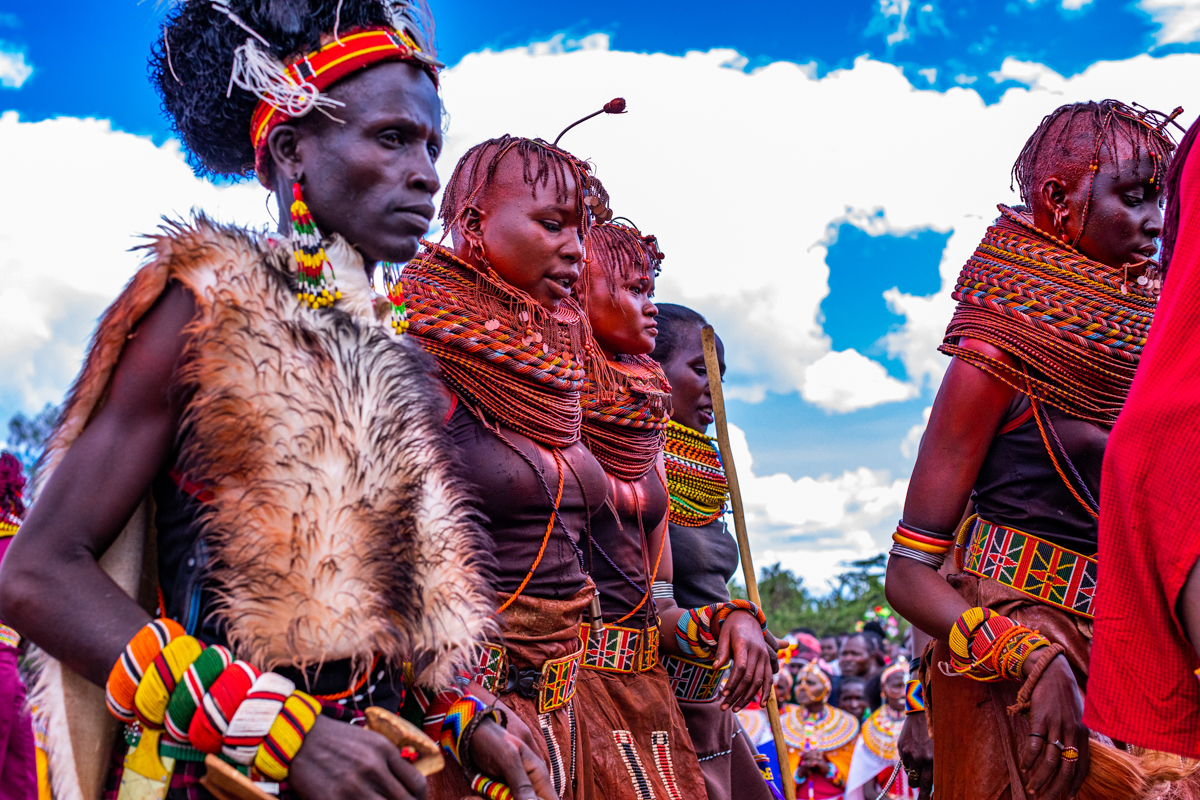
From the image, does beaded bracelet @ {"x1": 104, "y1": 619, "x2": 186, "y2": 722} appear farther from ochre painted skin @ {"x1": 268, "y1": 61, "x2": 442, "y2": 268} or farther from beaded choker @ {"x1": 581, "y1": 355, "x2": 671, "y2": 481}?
beaded choker @ {"x1": 581, "y1": 355, "x2": 671, "y2": 481}

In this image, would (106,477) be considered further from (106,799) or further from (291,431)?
(106,799)

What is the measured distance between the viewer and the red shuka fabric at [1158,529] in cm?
209

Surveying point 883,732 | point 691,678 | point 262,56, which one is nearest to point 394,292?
point 262,56

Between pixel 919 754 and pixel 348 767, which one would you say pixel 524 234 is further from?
pixel 919 754

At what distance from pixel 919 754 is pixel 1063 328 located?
1757 millimetres

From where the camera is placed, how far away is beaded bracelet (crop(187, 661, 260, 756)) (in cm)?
176

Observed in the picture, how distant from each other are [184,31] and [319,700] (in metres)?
1.55

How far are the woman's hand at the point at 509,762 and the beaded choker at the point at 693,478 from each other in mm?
3003

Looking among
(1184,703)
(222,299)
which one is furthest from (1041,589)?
(222,299)

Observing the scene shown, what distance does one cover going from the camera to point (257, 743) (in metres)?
1.77

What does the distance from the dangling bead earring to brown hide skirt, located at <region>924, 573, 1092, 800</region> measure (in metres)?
2.47

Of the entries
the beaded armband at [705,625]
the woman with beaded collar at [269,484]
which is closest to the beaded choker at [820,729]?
the beaded armband at [705,625]

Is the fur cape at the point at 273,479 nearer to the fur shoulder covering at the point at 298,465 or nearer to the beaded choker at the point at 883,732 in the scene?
the fur shoulder covering at the point at 298,465

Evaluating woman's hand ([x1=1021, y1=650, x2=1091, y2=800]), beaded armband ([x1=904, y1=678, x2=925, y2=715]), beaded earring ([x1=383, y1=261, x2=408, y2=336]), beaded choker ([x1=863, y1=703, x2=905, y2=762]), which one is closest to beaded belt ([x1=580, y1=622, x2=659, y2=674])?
beaded armband ([x1=904, y1=678, x2=925, y2=715])
